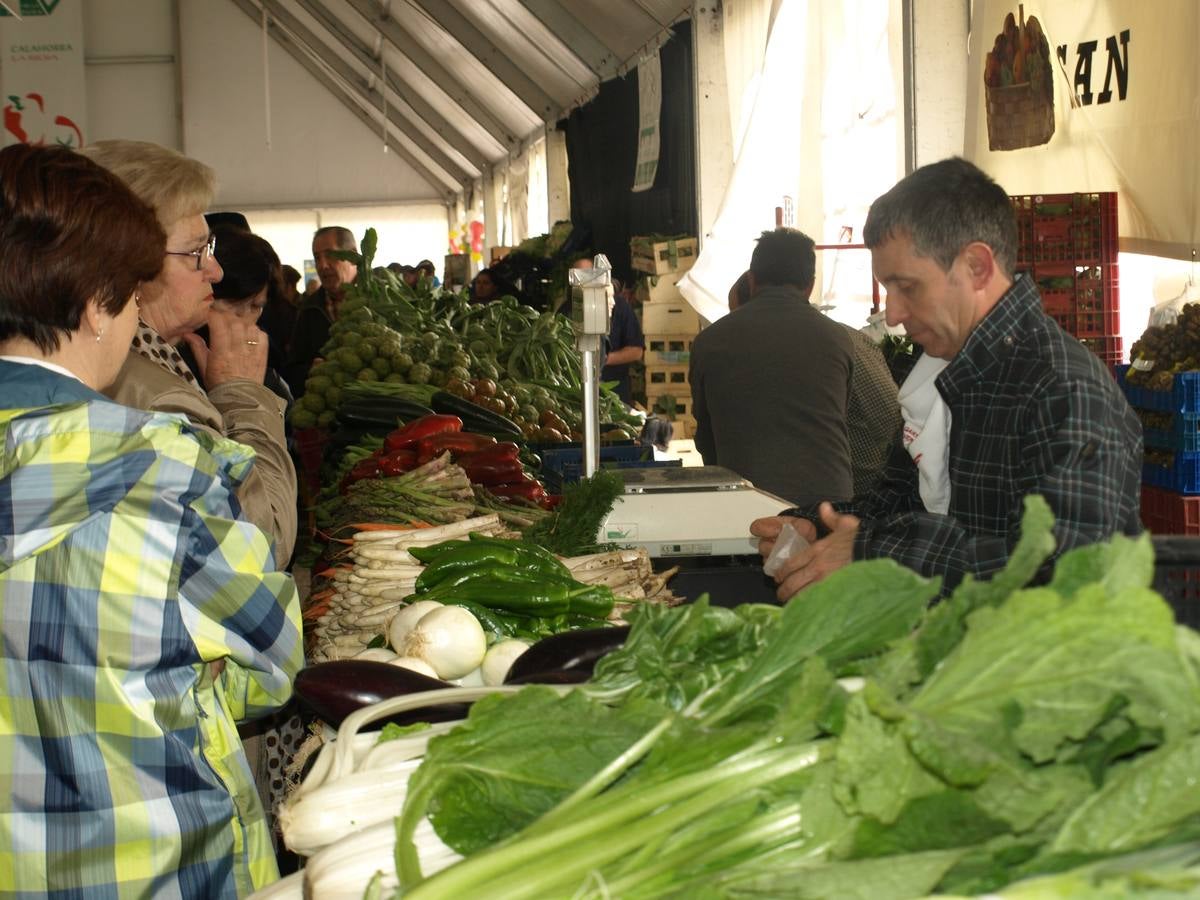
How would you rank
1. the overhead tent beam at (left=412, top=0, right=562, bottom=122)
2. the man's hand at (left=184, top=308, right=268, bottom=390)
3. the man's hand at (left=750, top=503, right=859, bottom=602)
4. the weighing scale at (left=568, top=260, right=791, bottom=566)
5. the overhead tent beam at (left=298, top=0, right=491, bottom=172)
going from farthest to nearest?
the overhead tent beam at (left=298, top=0, right=491, bottom=172), the overhead tent beam at (left=412, top=0, right=562, bottom=122), the weighing scale at (left=568, top=260, right=791, bottom=566), the man's hand at (left=184, top=308, right=268, bottom=390), the man's hand at (left=750, top=503, right=859, bottom=602)

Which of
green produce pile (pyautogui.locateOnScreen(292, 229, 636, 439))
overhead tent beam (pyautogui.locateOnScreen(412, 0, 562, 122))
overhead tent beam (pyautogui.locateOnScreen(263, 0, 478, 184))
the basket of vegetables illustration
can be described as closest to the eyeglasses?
green produce pile (pyautogui.locateOnScreen(292, 229, 636, 439))

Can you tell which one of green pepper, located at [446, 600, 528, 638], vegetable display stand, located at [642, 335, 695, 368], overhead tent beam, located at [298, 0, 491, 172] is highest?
overhead tent beam, located at [298, 0, 491, 172]

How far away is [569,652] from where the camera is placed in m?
1.64

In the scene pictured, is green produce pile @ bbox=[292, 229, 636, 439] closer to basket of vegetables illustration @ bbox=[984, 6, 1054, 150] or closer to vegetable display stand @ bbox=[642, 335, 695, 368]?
basket of vegetables illustration @ bbox=[984, 6, 1054, 150]

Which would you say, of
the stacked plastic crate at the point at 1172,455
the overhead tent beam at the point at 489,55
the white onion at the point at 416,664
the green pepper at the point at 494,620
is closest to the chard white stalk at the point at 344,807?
the white onion at the point at 416,664

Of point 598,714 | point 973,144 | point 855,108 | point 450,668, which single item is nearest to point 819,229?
point 855,108

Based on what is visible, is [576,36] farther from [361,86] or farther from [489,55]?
[361,86]

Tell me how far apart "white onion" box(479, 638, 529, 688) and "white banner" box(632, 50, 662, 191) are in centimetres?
844

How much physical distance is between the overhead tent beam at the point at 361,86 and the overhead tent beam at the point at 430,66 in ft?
14.0

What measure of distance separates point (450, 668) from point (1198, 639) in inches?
57.7

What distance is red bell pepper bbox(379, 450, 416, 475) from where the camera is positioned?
150 inches

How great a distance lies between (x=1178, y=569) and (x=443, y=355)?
458 centimetres

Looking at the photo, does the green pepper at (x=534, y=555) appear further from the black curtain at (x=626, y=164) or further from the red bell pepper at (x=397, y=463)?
the black curtain at (x=626, y=164)

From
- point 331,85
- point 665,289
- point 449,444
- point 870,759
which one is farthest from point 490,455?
point 331,85
